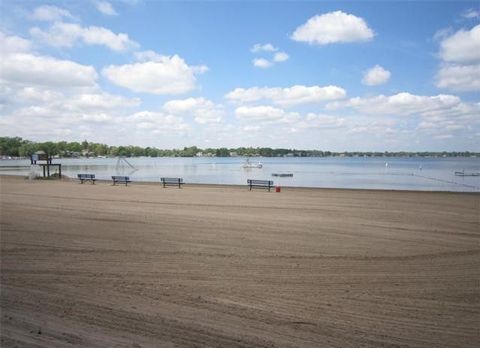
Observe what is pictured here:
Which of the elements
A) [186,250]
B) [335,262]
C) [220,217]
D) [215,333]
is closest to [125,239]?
[186,250]

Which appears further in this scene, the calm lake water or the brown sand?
the calm lake water

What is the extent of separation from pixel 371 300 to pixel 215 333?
2814 mm

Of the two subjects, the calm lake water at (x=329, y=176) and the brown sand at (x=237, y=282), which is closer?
the brown sand at (x=237, y=282)

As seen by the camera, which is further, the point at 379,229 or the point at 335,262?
the point at 379,229

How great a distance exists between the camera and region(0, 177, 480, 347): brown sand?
16.9 ft

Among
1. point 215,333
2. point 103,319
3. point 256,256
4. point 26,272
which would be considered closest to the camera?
point 215,333

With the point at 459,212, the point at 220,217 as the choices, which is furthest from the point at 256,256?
the point at 459,212

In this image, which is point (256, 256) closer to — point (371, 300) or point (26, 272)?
point (371, 300)

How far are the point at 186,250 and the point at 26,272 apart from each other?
3557mm

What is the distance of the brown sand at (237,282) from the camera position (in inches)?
203

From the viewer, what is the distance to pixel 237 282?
7277mm

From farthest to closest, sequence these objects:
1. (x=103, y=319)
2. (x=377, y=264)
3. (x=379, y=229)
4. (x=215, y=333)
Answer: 1. (x=379, y=229)
2. (x=377, y=264)
3. (x=103, y=319)
4. (x=215, y=333)

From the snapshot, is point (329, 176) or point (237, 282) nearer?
point (237, 282)

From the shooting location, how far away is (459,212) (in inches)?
676
